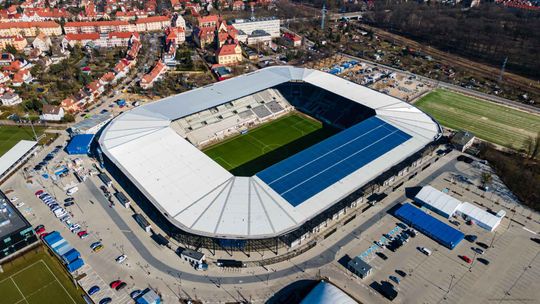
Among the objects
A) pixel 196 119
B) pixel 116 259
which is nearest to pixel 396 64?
pixel 196 119

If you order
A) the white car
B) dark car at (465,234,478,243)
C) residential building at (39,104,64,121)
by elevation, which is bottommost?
dark car at (465,234,478,243)

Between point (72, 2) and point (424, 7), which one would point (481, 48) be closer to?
point (424, 7)

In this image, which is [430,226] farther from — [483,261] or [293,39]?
[293,39]

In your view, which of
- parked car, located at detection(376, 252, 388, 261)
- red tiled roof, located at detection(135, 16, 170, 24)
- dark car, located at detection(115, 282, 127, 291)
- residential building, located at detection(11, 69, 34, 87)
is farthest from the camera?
red tiled roof, located at detection(135, 16, 170, 24)

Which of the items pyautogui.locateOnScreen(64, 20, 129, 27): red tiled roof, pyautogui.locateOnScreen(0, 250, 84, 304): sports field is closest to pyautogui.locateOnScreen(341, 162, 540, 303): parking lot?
pyautogui.locateOnScreen(0, 250, 84, 304): sports field

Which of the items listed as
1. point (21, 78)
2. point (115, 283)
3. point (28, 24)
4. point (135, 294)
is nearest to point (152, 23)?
point (28, 24)

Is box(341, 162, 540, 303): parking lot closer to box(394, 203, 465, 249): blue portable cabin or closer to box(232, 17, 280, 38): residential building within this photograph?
box(394, 203, 465, 249): blue portable cabin
